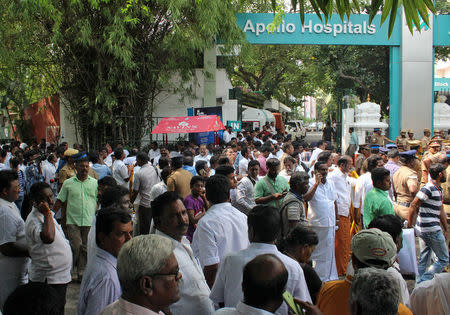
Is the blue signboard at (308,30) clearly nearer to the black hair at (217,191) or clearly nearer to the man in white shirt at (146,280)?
the black hair at (217,191)

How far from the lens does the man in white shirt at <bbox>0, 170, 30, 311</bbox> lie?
4328 millimetres

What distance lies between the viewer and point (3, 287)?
4.28 m

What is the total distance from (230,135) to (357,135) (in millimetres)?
4743

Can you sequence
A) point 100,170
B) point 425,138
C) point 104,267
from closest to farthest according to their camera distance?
point 104,267 → point 100,170 → point 425,138

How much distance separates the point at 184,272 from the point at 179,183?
4031 mm

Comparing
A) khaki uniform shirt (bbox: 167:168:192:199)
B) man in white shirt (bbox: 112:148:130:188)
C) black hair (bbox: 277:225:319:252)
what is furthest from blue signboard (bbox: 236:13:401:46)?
black hair (bbox: 277:225:319:252)

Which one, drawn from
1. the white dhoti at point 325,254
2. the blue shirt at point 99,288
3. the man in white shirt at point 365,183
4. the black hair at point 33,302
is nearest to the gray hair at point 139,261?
the black hair at point 33,302

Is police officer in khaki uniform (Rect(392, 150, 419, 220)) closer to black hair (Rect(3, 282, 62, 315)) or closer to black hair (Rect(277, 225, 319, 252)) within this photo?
black hair (Rect(277, 225, 319, 252))

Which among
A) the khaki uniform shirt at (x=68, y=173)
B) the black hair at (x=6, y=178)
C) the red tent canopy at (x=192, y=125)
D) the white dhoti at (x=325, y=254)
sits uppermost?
the red tent canopy at (x=192, y=125)

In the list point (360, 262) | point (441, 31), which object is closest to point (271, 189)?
point (360, 262)

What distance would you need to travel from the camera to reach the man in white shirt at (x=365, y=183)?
7266mm

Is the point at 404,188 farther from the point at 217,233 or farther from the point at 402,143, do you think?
the point at 402,143

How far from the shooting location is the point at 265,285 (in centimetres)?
236

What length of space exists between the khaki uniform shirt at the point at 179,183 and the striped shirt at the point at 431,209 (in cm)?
318
